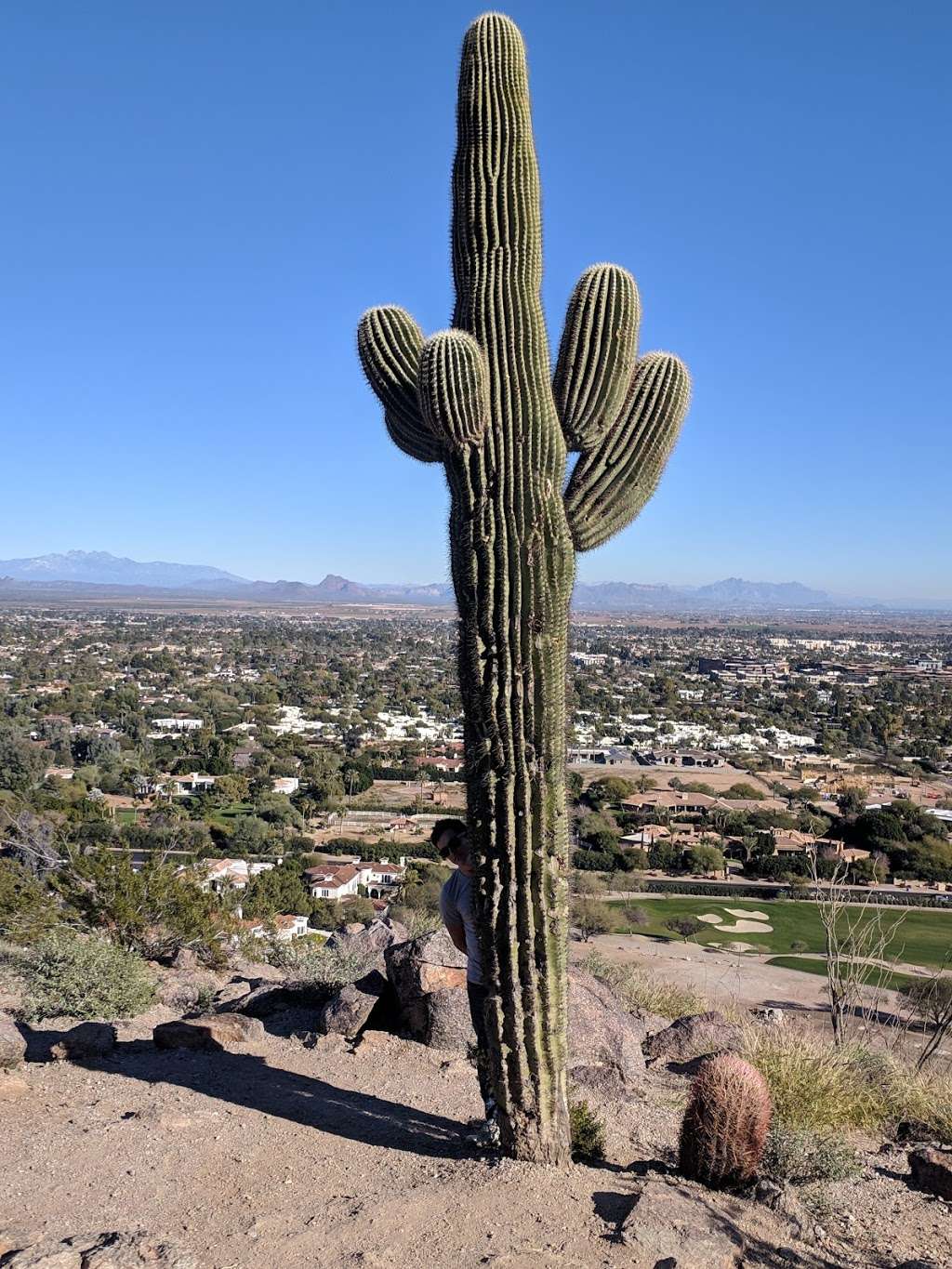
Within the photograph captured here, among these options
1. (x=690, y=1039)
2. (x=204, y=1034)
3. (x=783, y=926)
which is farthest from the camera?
(x=783, y=926)

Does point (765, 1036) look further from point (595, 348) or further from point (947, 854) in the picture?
point (947, 854)

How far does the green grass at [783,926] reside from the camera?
788 inches

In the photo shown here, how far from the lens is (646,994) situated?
9336mm

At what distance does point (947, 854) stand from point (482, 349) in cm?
2777

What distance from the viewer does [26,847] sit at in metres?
10.2

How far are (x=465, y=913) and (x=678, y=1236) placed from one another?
164 centimetres

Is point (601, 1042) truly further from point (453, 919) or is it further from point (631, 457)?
point (631, 457)

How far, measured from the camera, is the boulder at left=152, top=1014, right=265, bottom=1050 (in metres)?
6.50

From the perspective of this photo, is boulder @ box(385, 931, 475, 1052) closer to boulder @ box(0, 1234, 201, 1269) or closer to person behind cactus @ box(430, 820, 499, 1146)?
person behind cactus @ box(430, 820, 499, 1146)

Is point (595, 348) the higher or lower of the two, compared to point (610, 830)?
higher

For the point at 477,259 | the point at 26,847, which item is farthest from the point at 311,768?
the point at 477,259

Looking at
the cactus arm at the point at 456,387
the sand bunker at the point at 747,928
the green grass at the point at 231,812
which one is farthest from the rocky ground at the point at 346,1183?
the green grass at the point at 231,812

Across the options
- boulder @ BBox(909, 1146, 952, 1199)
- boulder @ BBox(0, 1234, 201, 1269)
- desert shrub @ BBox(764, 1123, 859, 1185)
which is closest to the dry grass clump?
desert shrub @ BBox(764, 1123, 859, 1185)

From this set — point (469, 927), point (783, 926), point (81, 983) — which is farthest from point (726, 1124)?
point (783, 926)
